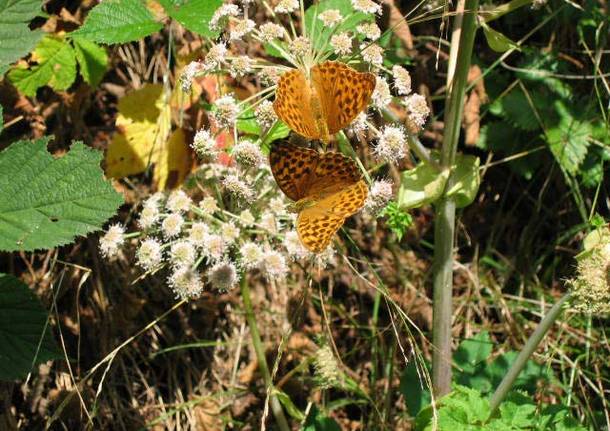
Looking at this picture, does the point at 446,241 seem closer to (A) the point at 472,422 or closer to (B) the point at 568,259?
(A) the point at 472,422

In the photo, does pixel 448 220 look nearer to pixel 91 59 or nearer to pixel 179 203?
pixel 179 203

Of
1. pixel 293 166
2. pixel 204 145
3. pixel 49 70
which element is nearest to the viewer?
pixel 293 166

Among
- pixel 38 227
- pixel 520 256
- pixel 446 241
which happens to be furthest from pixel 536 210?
pixel 38 227

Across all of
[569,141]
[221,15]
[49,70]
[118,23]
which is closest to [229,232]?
[221,15]

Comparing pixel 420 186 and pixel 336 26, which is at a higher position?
pixel 336 26

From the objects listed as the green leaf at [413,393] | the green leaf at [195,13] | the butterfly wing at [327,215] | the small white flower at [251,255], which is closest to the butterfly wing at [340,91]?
the butterfly wing at [327,215]

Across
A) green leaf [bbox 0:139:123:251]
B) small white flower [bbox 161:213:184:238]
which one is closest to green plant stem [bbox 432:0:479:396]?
small white flower [bbox 161:213:184:238]
